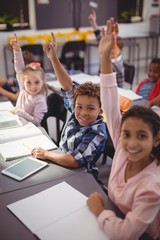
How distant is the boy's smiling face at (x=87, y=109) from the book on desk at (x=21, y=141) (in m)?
0.26

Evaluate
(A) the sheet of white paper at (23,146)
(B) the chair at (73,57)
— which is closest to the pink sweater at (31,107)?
(A) the sheet of white paper at (23,146)

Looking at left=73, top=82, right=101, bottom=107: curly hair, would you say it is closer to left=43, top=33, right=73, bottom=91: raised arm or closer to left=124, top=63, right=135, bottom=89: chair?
left=43, top=33, right=73, bottom=91: raised arm

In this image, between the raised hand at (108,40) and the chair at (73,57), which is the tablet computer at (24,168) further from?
the chair at (73,57)

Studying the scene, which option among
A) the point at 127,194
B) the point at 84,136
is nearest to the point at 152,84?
the point at 84,136

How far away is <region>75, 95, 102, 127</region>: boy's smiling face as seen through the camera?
1.78 metres

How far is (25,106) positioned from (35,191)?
1.40 m

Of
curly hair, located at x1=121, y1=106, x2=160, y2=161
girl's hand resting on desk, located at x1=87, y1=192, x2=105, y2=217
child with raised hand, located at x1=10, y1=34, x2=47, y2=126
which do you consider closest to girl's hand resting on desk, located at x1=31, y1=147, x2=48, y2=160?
girl's hand resting on desk, located at x1=87, y1=192, x2=105, y2=217

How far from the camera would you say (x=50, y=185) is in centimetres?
148

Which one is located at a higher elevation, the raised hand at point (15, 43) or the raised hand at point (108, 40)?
the raised hand at point (108, 40)

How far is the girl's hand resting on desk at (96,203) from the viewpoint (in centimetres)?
124

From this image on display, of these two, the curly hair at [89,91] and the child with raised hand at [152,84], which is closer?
the curly hair at [89,91]

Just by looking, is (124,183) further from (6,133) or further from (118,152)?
(6,133)

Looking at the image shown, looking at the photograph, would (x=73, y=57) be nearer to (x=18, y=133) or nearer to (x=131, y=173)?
(x=18, y=133)

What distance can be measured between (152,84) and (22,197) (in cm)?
235
